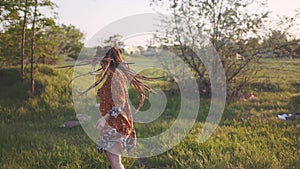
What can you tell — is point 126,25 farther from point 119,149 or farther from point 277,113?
point 277,113

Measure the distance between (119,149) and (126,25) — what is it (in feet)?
7.47

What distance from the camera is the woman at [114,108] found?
10.2ft

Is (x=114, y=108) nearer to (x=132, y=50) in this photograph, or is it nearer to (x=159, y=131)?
(x=159, y=131)

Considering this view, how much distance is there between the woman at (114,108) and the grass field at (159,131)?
997 mm

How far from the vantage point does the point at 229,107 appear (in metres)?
7.68

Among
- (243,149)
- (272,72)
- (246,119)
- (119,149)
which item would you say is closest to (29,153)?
(119,149)

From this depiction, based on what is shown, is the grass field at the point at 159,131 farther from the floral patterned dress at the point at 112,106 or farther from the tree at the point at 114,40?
the tree at the point at 114,40

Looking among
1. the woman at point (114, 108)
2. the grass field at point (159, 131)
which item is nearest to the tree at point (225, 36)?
the grass field at point (159, 131)

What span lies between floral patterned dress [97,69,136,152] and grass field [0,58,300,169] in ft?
3.45

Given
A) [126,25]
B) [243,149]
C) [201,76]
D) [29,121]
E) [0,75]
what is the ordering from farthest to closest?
[0,75], [201,76], [29,121], [126,25], [243,149]

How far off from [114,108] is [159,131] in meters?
2.66

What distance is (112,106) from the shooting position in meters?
3.12

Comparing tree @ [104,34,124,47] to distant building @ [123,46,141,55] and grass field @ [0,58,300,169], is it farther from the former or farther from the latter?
grass field @ [0,58,300,169]

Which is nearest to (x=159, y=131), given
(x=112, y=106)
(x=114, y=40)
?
(x=114, y=40)
